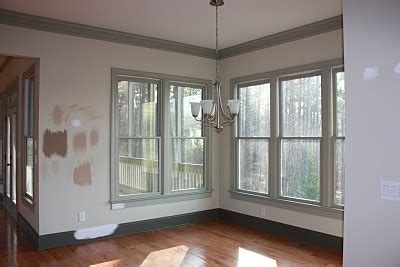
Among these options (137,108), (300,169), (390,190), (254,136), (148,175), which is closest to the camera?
(390,190)

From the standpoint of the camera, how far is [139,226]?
206 inches

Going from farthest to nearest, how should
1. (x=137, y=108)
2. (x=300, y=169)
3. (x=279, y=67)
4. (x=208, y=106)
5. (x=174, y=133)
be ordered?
(x=174, y=133) → (x=137, y=108) → (x=279, y=67) → (x=300, y=169) → (x=208, y=106)

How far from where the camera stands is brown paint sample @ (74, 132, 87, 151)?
4723mm

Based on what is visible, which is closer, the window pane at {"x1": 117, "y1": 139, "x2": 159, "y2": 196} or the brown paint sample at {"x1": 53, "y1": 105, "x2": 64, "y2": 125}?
the brown paint sample at {"x1": 53, "y1": 105, "x2": 64, "y2": 125}

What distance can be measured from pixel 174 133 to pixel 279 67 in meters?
1.93

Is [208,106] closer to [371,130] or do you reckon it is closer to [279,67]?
[371,130]

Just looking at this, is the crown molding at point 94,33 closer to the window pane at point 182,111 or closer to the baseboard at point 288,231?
the window pane at point 182,111

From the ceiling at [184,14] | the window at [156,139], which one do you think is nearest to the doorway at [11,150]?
the window at [156,139]

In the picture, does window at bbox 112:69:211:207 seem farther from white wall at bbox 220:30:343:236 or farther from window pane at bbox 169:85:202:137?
white wall at bbox 220:30:343:236

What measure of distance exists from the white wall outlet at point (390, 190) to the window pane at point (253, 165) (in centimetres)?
325

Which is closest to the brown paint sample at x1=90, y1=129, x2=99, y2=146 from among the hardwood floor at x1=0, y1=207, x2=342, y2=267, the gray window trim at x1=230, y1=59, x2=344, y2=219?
the hardwood floor at x1=0, y1=207, x2=342, y2=267

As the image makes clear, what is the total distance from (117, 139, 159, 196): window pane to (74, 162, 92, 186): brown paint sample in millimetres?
449

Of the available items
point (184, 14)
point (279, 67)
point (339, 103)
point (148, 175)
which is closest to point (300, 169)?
point (339, 103)

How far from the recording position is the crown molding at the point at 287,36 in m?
4.41
